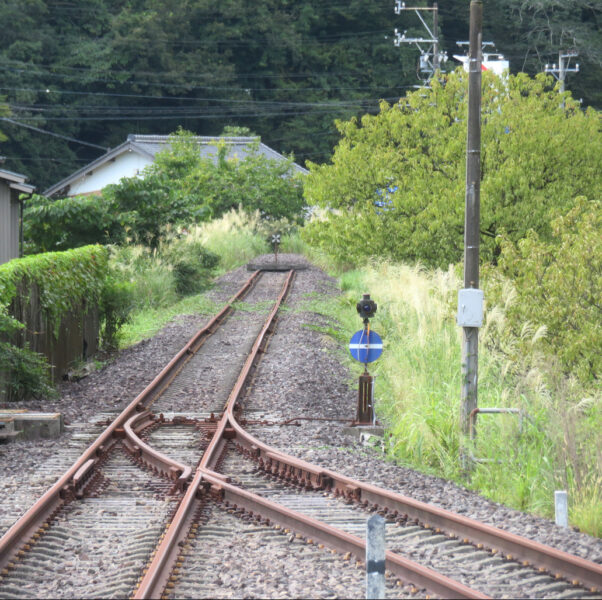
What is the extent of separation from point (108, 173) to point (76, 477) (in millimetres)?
49607

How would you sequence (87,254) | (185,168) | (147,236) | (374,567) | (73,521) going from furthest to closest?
(185,168)
(147,236)
(87,254)
(73,521)
(374,567)

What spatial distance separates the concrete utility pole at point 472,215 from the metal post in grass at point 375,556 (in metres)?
4.53

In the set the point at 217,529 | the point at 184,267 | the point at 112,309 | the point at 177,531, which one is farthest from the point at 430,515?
the point at 184,267

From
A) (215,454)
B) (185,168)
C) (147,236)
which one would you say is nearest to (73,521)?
(215,454)

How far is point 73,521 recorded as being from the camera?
7590 mm

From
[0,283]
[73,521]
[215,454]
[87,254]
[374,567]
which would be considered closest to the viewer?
[374,567]

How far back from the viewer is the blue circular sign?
1128cm

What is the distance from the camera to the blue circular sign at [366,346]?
11.3 metres

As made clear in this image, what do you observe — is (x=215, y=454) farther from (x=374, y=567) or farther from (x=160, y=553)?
(x=374, y=567)

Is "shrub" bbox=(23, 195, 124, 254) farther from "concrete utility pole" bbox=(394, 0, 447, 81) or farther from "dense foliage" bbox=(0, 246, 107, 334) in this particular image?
"concrete utility pole" bbox=(394, 0, 447, 81)

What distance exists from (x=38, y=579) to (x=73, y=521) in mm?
1283

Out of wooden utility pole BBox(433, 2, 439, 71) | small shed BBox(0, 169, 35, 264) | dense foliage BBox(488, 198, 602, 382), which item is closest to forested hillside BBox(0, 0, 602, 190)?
wooden utility pole BBox(433, 2, 439, 71)

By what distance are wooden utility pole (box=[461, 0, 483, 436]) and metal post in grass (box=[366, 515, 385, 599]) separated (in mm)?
4577

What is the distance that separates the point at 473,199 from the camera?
9508 mm
